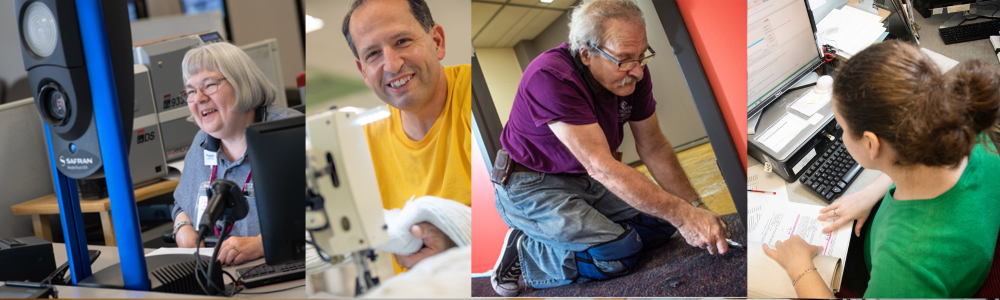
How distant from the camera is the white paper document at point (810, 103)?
125 cm

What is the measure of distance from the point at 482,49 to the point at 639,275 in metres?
0.69

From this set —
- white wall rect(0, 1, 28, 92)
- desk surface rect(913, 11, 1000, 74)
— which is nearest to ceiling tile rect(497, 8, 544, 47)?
desk surface rect(913, 11, 1000, 74)

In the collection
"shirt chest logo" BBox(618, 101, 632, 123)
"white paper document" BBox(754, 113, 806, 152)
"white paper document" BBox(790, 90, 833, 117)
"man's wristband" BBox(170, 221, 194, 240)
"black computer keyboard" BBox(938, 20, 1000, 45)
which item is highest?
"man's wristband" BBox(170, 221, 194, 240)

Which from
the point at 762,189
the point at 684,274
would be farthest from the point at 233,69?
the point at 762,189

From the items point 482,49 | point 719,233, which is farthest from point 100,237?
point 719,233

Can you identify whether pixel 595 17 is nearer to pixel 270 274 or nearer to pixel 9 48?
pixel 270 274

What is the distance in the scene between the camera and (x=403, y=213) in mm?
1374

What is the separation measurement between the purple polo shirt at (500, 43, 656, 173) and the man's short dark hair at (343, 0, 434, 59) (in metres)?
0.28

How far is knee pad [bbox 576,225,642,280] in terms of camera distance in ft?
4.33

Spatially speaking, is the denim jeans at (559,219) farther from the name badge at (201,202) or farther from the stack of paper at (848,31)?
the name badge at (201,202)

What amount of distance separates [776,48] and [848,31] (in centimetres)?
15

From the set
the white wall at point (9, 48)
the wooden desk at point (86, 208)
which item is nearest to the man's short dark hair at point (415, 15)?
the wooden desk at point (86, 208)

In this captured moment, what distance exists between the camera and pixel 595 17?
4.19 feet

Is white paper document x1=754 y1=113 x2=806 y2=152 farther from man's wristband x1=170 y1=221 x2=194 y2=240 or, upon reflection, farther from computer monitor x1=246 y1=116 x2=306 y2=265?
man's wristband x1=170 y1=221 x2=194 y2=240
